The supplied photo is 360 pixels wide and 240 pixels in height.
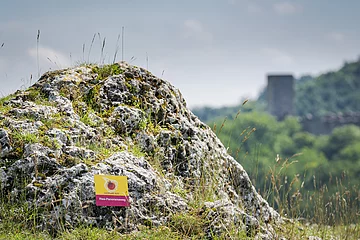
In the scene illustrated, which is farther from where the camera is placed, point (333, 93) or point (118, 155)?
point (333, 93)

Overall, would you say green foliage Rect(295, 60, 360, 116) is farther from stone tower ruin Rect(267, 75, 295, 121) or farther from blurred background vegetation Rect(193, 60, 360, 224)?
stone tower ruin Rect(267, 75, 295, 121)

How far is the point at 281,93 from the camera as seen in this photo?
314ft

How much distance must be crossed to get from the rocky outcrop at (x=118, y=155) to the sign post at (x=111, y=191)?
0.08 metres

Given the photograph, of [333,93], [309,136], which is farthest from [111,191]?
[333,93]

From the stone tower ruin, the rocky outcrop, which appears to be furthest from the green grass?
the stone tower ruin

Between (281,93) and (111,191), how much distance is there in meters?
92.9

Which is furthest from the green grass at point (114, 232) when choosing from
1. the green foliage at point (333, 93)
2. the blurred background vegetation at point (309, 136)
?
the green foliage at point (333, 93)

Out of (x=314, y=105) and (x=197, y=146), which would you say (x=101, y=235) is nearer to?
(x=197, y=146)

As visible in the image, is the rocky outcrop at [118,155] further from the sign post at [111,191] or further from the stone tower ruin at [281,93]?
the stone tower ruin at [281,93]

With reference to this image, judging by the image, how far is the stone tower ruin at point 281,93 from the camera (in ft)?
311

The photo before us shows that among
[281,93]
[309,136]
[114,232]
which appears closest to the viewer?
[114,232]

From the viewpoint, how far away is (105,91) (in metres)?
5.68

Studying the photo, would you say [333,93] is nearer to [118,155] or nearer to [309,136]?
[309,136]

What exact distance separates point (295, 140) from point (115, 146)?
234ft
